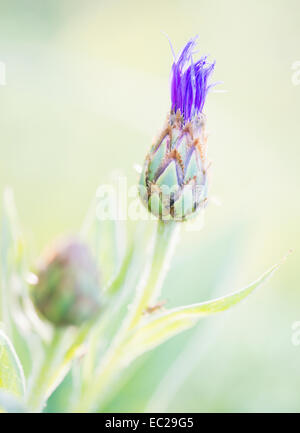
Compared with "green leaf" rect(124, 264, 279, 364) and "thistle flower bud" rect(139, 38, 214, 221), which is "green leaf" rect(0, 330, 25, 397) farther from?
"thistle flower bud" rect(139, 38, 214, 221)

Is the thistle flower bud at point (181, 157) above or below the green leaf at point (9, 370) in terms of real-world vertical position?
above

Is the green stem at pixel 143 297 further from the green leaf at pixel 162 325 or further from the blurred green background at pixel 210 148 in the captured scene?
the blurred green background at pixel 210 148

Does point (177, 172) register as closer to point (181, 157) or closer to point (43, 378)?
point (181, 157)

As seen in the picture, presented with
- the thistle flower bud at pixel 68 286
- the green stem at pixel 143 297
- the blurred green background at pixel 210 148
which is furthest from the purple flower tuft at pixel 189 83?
the blurred green background at pixel 210 148

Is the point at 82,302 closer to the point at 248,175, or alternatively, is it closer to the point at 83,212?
the point at 83,212

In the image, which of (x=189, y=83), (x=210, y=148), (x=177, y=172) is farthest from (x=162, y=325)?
(x=210, y=148)

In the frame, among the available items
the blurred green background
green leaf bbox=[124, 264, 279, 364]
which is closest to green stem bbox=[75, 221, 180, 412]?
green leaf bbox=[124, 264, 279, 364]

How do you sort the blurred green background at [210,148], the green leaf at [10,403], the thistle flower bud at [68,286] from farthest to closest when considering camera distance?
1. the blurred green background at [210,148]
2. the thistle flower bud at [68,286]
3. the green leaf at [10,403]
